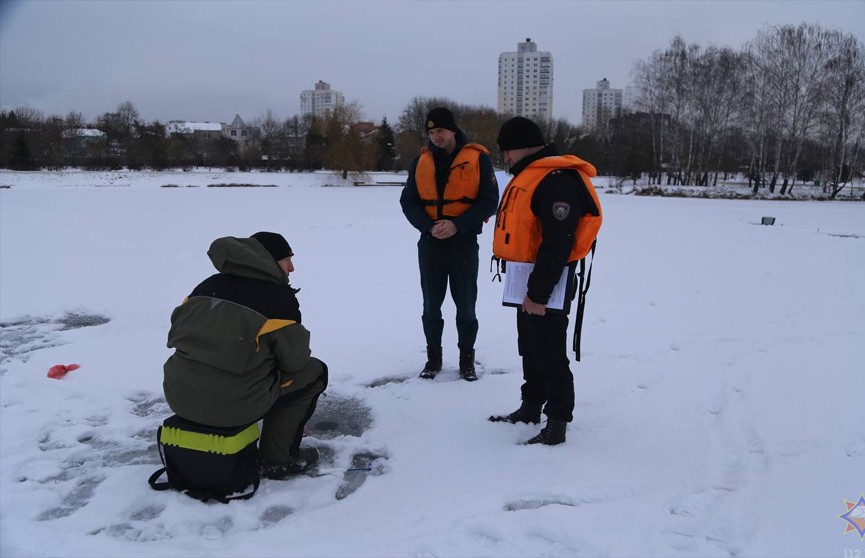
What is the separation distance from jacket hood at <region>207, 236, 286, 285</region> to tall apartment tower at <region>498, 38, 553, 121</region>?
407 ft

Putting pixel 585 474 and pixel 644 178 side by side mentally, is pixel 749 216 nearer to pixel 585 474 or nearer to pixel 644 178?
pixel 585 474

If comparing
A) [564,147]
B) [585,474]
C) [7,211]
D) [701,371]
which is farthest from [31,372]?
[564,147]

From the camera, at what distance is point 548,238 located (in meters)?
3.08

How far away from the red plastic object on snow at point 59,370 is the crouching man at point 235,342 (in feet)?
7.25

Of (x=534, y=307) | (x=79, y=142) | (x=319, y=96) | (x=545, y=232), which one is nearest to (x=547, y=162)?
(x=545, y=232)

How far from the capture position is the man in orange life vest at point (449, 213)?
4207mm

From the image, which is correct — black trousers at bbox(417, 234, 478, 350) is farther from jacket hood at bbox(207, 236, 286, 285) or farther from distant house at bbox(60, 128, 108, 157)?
distant house at bbox(60, 128, 108, 157)

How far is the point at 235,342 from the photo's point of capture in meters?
2.62

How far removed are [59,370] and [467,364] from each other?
3186mm

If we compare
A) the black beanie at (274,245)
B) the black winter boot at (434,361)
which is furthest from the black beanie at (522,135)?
the black winter boot at (434,361)

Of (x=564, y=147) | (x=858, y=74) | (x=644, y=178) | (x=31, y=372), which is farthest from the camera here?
(x=564, y=147)

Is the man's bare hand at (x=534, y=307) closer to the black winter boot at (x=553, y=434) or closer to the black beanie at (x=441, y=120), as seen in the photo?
the black winter boot at (x=553, y=434)

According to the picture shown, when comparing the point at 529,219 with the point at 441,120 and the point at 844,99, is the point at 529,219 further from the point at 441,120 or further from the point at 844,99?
the point at 844,99

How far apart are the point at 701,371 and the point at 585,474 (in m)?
2.09
